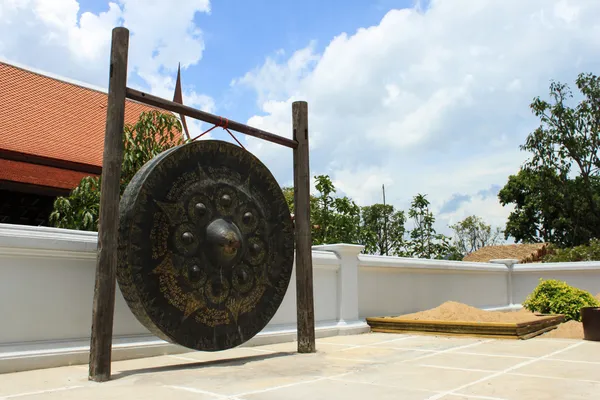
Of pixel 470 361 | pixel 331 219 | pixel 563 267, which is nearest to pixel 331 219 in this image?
pixel 331 219

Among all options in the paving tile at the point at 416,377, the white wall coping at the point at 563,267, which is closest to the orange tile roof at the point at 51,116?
the paving tile at the point at 416,377

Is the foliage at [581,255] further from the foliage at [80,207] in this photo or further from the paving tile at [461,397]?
the paving tile at [461,397]

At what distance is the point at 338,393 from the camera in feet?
13.3

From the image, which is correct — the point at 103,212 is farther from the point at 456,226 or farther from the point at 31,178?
the point at 456,226

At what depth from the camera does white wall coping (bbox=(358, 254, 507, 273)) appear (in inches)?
368

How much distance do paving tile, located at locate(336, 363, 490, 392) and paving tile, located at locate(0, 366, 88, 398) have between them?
7.13 feet

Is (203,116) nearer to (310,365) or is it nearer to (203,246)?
(203,246)

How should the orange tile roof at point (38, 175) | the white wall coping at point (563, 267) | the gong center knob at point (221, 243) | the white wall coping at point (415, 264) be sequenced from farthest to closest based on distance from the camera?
the white wall coping at point (563, 267) → the orange tile roof at point (38, 175) → the white wall coping at point (415, 264) → the gong center knob at point (221, 243)

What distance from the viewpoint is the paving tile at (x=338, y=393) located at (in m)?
3.92

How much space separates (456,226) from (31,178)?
1379 inches

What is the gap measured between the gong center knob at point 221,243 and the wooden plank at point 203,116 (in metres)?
1.07

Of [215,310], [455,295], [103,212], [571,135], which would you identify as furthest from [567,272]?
[571,135]

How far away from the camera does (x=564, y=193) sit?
97.6 ft

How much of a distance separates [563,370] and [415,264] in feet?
16.8
